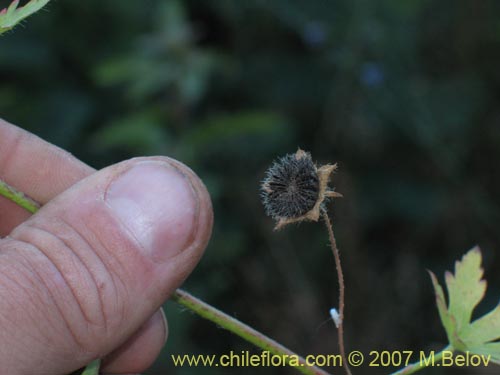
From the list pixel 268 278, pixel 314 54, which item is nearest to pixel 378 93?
pixel 314 54

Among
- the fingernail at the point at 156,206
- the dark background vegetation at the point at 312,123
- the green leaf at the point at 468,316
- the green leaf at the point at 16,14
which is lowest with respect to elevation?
the dark background vegetation at the point at 312,123

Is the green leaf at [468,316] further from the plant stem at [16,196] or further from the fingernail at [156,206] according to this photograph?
the plant stem at [16,196]

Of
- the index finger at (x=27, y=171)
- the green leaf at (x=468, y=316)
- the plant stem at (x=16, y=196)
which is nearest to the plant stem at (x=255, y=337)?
the green leaf at (x=468, y=316)

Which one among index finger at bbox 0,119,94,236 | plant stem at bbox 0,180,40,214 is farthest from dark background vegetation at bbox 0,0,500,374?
plant stem at bbox 0,180,40,214

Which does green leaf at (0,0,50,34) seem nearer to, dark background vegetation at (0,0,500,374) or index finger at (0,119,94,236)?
index finger at (0,119,94,236)

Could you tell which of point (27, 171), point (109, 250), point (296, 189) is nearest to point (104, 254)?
point (109, 250)

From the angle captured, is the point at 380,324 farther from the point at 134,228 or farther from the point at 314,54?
the point at 134,228
